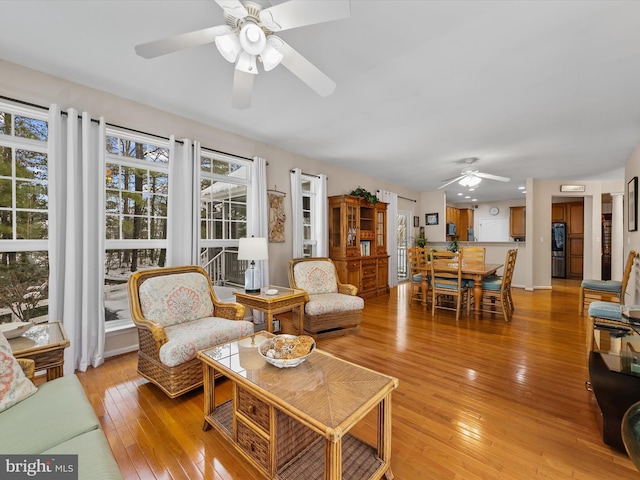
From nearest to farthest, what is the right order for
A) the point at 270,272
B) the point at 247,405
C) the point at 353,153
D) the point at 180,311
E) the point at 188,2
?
1. the point at 247,405
2. the point at 188,2
3. the point at 180,311
4. the point at 270,272
5. the point at 353,153

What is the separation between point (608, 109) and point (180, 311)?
4.66 meters

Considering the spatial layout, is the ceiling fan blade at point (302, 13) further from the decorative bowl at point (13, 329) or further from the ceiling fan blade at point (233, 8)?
the decorative bowl at point (13, 329)

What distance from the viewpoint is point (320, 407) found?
4.06ft

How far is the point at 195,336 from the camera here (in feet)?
7.16

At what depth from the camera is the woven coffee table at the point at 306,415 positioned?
4.01 ft

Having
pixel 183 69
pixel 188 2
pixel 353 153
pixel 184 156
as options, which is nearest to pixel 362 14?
pixel 188 2

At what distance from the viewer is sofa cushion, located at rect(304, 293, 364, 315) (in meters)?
3.32

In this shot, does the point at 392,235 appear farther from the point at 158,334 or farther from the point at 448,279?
the point at 158,334

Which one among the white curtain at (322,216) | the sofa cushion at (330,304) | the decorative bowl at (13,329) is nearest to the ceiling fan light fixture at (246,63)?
the decorative bowl at (13,329)


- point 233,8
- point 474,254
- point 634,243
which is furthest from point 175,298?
point 634,243

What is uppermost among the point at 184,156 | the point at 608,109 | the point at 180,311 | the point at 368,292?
the point at 608,109

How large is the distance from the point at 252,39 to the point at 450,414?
8.51 ft

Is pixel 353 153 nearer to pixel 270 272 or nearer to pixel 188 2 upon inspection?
pixel 270 272

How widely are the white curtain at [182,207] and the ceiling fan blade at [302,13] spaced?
2065 mm
